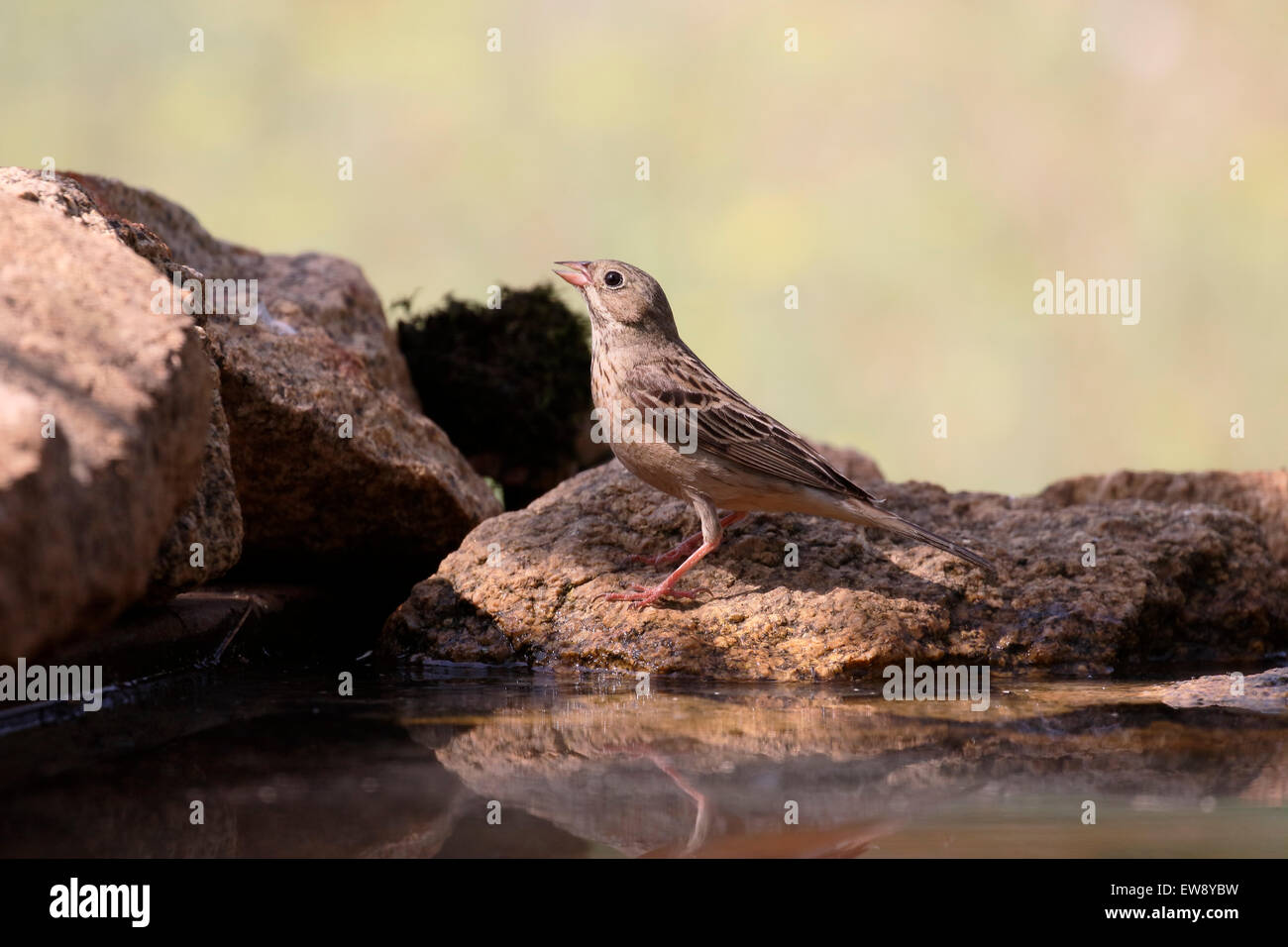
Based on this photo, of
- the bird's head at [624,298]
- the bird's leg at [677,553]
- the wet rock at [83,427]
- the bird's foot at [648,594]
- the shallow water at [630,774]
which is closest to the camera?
the wet rock at [83,427]

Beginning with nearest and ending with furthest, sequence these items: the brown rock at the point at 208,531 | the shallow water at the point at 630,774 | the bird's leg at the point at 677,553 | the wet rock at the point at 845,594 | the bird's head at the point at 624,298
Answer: the shallow water at the point at 630,774
the brown rock at the point at 208,531
the wet rock at the point at 845,594
the bird's leg at the point at 677,553
the bird's head at the point at 624,298

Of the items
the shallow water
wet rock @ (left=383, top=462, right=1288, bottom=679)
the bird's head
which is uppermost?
the bird's head

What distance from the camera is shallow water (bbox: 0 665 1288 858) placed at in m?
2.79

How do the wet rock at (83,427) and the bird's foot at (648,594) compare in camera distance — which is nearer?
the wet rock at (83,427)

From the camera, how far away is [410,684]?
5.05 metres

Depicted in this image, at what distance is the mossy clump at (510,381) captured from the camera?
906 cm

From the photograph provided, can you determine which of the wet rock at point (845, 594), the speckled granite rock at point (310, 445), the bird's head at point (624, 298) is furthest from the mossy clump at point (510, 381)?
the bird's head at point (624, 298)

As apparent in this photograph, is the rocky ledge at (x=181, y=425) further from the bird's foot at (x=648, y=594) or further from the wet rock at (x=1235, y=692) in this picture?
the wet rock at (x=1235, y=692)

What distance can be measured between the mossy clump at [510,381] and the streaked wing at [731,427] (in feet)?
10.8

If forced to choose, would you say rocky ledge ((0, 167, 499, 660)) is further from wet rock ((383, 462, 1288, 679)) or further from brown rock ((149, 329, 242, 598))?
wet rock ((383, 462, 1288, 679))

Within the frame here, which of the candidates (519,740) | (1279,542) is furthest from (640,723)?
(1279,542)

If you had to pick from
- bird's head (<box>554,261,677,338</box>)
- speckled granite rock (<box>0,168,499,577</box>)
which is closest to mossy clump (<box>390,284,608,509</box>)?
speckled granite rock (<box>0,168,499,577</box>)

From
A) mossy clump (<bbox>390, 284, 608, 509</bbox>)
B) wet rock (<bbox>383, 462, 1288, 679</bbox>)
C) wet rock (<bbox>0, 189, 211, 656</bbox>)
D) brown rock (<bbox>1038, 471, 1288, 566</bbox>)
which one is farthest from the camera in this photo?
mossy clump (<bbox>390, 284, 608, 509</bbox>)

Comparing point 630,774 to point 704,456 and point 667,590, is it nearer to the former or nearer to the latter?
point 667,590
